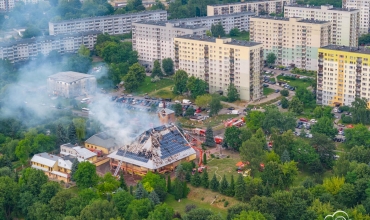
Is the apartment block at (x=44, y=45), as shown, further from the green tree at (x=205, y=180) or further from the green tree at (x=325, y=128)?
the green tree at (x=205, y=180)

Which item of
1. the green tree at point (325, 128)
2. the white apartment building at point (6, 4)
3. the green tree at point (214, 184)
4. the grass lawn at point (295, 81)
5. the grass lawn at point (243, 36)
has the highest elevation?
the white apartment building at point (6, 4)

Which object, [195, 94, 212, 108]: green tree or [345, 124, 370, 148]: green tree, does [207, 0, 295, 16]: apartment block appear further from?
[345, 124, 370, 148]: green tree

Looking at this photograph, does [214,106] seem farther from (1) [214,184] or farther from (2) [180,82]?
(1) [214,184]

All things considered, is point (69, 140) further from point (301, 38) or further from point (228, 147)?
point (301, 38)

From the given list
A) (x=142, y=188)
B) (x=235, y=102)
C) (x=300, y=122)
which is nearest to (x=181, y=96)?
(x=235, y=102)

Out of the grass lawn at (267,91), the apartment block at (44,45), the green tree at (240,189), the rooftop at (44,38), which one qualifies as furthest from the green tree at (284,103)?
the rooftop at (44,38)

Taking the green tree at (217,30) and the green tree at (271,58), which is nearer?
the green tree at (271,58)
